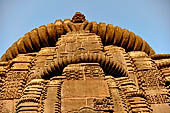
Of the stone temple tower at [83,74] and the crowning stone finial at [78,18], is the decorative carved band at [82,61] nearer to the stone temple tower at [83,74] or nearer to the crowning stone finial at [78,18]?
the stone temple tower at [83,74]

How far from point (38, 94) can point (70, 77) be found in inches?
36.0

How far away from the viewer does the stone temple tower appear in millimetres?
4980

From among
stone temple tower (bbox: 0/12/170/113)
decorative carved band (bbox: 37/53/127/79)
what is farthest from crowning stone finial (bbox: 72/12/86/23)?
decorative carved band (bbox: 37/53/127/79)

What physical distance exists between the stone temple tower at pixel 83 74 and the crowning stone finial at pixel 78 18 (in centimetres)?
82

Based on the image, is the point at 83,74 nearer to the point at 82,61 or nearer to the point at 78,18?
the point at 82,61

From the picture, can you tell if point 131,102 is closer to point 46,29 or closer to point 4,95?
point 4,95

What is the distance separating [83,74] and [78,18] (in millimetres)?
4783

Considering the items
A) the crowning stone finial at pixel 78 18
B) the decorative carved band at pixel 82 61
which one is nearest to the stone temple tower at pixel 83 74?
the decorative carved band at pixel 82 61

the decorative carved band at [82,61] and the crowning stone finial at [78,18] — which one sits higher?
the crowning stone finial at [78,18]

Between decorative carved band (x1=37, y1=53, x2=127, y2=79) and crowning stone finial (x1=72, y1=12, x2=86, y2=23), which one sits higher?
crowning stone finial (x1=72, y1=12, x2=86, y2=23)

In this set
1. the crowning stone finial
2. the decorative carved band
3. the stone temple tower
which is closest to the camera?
the stone temple tower

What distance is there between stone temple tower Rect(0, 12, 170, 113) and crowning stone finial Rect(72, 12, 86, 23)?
824 millimetres

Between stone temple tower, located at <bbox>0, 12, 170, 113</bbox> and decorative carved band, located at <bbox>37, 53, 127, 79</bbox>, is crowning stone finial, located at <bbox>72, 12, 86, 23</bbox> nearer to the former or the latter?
stone temple tower, located at <bbox>0, 12, 170, 113</bbox>

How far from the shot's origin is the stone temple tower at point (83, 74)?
4.98 metres
